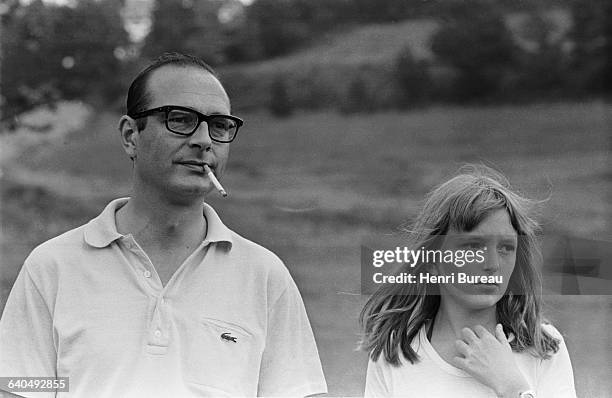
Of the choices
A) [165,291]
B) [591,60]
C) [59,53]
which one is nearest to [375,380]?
[165,291]

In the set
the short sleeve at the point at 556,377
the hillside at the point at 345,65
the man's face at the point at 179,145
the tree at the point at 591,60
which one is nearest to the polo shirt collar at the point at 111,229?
the man's face at the point at 179,145

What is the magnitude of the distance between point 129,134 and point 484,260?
102 centimetres

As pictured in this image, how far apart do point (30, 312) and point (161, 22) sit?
913mm

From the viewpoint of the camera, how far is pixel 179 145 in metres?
2.37

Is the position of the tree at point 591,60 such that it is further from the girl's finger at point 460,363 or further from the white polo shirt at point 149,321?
the white polo shirt at point 149,321

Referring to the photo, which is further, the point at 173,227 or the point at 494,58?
the point at 494,58

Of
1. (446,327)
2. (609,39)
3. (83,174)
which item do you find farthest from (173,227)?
(609,39)

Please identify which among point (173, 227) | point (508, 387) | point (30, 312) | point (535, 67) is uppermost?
point (535, 67)

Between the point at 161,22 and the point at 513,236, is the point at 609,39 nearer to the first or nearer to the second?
the point at 513,236

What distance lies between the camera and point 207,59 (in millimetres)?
2654

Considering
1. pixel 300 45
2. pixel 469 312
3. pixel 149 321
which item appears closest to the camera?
pixel 149 321

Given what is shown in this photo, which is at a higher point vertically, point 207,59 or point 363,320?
point 207,59

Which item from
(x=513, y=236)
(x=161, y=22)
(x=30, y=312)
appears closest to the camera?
(x=30, y=312)

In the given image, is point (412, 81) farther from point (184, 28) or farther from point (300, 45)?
point (184, 28)
